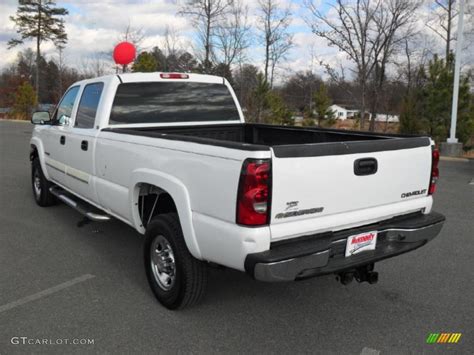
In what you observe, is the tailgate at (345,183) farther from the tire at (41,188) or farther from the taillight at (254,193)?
the tire at (41,188)

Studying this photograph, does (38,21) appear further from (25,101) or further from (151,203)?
(151,203)

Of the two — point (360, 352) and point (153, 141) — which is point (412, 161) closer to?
point (360, 352)

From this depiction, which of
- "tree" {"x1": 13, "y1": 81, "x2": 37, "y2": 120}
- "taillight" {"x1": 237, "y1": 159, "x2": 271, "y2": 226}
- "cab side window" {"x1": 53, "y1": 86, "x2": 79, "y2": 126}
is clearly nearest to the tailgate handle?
"taillight" {"x1": 237, "y1": 159, "x2": 271, "y2": 226}

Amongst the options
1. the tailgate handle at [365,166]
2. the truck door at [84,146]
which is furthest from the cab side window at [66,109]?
the tailgate handle at [365,166]

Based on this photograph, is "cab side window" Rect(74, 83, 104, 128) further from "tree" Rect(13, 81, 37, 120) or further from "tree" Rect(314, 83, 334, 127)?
"tree" Rect(13, 81, 37, 120)

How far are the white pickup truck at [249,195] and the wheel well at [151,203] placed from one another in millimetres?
11

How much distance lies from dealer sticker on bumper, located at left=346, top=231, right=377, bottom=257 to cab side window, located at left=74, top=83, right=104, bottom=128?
120 inches

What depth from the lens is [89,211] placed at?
493cm

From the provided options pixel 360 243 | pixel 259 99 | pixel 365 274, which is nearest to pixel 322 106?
pixel 259 99

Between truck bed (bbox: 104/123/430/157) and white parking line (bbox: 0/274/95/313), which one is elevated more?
truck bed (bbox: 104/123/430/157)

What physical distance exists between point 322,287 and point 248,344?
4.00ft

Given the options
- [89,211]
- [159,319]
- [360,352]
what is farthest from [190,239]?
[89,211]

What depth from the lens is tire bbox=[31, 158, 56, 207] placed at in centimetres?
676

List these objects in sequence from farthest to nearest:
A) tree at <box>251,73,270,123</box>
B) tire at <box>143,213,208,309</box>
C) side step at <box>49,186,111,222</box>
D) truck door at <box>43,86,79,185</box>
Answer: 1. tree at <box>251,73,270,123</box>
2. truck door at <box>43,86,79,185</box>
3. side step at <box>49,186,111,222</box>
4. tire at <box>143,213,208,309</box>
